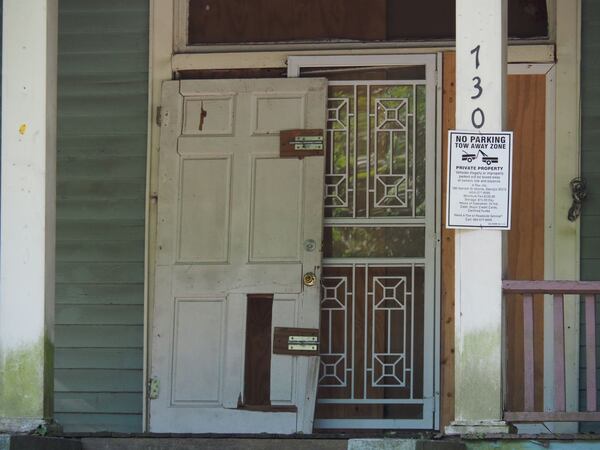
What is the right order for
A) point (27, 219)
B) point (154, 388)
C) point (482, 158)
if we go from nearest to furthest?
point (482, 158), point (27, 219), point (154, 388)

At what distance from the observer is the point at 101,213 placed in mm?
7887

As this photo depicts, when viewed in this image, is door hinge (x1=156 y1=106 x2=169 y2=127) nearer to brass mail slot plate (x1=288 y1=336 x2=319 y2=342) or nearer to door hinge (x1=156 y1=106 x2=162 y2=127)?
door hinge (x1=156 y1=106 x2=162 y2=127)

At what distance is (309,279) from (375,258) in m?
0.44

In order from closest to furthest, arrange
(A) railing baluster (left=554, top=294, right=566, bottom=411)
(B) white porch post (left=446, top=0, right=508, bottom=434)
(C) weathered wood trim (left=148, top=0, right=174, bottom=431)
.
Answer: (B) white porch post (left=446, top=0, right=508, bottom=434) < (A) railing baluster (left=554, top=294, right=566, bottom=411) < (C) weathered wood trim (left=148, top=0, right=174, bottom=431)

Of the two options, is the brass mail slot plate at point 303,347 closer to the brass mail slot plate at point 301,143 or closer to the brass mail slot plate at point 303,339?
the brass mail slot plate at point 303,339

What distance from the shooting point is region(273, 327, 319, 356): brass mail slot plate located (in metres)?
7.54

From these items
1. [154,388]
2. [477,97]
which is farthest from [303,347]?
[477,97]

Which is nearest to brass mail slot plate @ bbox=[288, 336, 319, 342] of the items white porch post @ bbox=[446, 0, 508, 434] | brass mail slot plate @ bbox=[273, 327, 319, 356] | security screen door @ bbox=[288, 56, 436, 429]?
A: brass mail slot plate @ bbox=[273, 327, 319, 356]

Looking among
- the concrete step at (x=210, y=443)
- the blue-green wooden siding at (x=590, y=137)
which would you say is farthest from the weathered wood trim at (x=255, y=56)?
the concrete step at (x=210, y=443)

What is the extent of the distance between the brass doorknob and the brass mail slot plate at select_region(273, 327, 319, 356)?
28cm

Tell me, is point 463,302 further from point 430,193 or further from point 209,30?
point 209,30

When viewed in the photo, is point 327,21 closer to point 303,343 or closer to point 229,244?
point 229,244

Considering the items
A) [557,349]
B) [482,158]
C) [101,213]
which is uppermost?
[482,158]

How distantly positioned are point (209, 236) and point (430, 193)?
1.39 m
